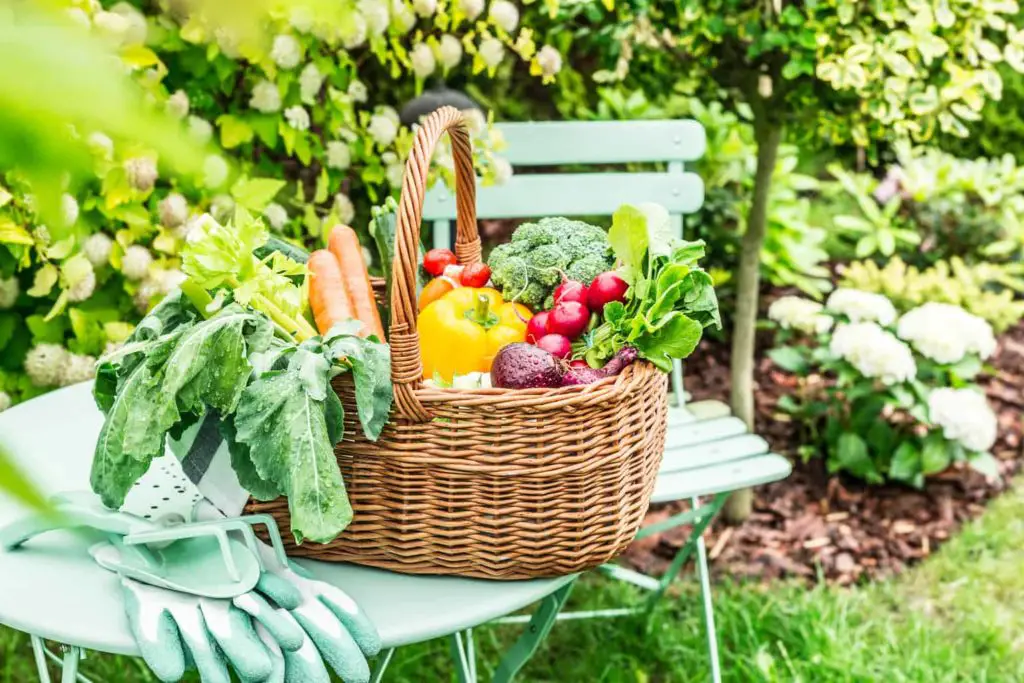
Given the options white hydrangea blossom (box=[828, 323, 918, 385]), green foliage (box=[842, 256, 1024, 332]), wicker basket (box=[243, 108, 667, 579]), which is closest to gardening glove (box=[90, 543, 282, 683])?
wicker basket (box=[243, 108, 667, 579])

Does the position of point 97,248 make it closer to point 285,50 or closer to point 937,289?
point 285,50

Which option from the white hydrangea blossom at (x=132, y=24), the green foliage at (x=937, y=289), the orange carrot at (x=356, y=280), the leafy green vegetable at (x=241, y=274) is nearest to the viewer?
the leafy green vegetable at (x=241, y=274)

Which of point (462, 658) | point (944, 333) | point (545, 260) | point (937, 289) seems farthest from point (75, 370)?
point (937, 289)

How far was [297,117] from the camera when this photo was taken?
2342 millimetres

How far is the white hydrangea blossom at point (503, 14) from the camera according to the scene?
7.64 feet

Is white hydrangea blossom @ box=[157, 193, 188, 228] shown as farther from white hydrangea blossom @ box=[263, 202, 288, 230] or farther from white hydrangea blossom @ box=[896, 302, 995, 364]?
white hydrangea blossom @ box=[896, 302, 995, 364]

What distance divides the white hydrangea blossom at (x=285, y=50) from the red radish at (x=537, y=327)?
104 centimetres

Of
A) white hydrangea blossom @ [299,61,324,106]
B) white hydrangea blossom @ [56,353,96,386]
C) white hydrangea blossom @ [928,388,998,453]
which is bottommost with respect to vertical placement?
white hydrangea blossom @ [928,388,998,453]

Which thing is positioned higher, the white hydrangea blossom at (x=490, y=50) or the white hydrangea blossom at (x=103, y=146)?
the white hydrangea blossom at (x=490, y=50)

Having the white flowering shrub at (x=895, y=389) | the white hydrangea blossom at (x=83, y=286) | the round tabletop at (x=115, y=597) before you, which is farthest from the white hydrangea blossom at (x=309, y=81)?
the white flowering shrub at (x=895, y=389)

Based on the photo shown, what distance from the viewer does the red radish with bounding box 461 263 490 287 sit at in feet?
5.33

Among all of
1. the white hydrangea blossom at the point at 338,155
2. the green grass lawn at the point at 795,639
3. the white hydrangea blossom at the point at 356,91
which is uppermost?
the white hydrangea blossom at the point at 356,91

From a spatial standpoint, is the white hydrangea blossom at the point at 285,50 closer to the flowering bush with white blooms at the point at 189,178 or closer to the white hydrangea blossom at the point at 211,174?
the flowering bush with white blooms at the point at 189,178

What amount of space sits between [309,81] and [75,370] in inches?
32.0
